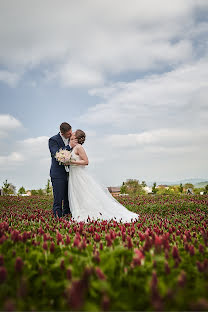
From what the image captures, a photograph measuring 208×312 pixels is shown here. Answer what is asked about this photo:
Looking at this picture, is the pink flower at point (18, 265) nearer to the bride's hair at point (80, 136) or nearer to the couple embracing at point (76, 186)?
the couple embracing at point (76, 186)

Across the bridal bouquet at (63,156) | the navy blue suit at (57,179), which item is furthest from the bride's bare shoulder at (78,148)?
the bridal bouquet at (63,156)

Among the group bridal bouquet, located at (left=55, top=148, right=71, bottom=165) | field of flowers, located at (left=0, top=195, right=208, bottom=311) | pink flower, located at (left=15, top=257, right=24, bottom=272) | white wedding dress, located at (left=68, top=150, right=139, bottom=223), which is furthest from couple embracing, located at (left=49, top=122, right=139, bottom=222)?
pink flower, located at (left=15, top=257, right=24, bottom=272)

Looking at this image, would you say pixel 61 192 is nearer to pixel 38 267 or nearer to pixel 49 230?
pixel 49 230

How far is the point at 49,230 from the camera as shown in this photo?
5.48m

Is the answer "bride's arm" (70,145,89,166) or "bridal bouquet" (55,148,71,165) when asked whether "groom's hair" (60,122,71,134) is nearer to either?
"bride's arm" (70,145,89,166)

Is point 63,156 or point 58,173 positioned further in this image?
point 58,173

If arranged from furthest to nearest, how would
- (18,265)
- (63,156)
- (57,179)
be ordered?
(57,179) < (63,156) < (18,265)

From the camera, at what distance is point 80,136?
9875mm

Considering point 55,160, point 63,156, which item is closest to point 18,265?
point 63,156

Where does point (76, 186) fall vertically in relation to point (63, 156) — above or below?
below

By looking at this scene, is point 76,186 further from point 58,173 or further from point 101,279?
point 101,279

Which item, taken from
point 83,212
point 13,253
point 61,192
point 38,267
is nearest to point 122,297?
point 38,267

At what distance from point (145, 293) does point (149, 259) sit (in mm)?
654

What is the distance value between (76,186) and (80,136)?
1.86m
